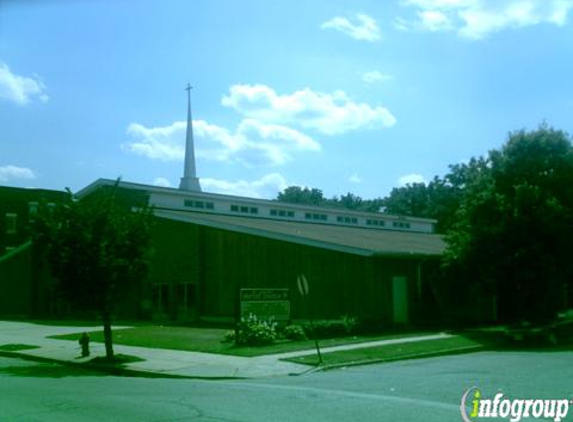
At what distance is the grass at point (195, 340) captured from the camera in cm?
2204

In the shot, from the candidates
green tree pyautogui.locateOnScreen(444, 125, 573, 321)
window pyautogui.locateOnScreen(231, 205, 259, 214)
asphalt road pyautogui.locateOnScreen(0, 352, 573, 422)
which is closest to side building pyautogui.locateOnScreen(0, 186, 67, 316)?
window pyautogui.locateOnScreen(231, 205, 259, 214)

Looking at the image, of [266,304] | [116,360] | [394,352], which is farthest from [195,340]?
[394,352]

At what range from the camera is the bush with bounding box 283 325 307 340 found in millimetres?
24781

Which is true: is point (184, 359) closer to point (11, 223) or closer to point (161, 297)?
point (161, 297)

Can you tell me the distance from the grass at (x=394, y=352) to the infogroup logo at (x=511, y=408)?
22.5 ft

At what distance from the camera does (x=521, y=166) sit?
27.5m

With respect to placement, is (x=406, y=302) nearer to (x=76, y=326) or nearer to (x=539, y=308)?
(x=539, y=308)

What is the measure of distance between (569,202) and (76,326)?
22.2 meters

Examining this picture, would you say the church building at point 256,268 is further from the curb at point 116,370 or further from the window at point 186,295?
the curb at point 116,370

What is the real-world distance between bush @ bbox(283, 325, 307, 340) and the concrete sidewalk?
230cm

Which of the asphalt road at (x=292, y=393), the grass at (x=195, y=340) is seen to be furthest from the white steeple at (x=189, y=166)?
the asphalt road at (x=292, y=393)

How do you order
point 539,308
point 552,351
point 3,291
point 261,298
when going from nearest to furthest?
point 552,351
point 261,298
point 539,308
point 3,291

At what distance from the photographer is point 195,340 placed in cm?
2539

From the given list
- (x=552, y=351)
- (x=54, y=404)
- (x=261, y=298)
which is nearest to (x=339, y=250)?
(x=261, y=298)
